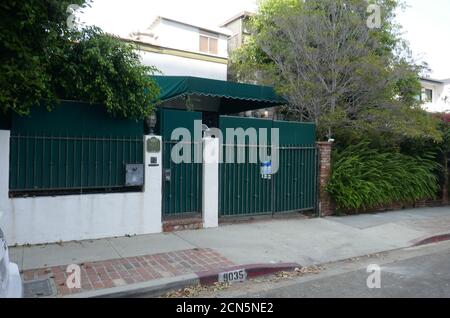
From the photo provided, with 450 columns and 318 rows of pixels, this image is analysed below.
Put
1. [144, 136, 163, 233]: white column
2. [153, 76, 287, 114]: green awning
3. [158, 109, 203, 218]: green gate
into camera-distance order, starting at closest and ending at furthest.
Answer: [144, 136, 163, 233]: white column, [158, 109, 203, 218]: green gate, [153, 76, 287, 114]: green awning

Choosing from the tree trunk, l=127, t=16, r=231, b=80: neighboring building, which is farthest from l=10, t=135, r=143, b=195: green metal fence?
the tree trunk

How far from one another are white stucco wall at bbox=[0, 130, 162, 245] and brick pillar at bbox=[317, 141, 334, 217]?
438cm

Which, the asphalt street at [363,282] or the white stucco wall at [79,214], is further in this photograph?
the white stucco wall at [79,214]

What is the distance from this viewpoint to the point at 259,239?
297 inches

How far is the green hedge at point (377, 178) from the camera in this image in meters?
10.1

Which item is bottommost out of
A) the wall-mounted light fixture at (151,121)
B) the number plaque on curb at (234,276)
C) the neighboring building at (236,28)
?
the number plaque on curb at (234,276)

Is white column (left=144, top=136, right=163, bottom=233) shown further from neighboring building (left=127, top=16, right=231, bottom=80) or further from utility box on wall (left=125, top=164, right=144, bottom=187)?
neighboring building (left=127, top=16, right=231, bottom=80)

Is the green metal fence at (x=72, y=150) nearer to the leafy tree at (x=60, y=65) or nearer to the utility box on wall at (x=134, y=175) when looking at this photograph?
the utility box on wall at (x=134, y=175)

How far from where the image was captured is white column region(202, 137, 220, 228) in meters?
8.36

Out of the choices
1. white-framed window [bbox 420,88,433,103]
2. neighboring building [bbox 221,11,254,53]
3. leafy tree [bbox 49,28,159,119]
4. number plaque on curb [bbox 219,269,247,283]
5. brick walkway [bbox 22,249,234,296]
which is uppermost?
neighboring building [bbox 221,11,254,53]

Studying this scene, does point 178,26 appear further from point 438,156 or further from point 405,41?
point 438,156

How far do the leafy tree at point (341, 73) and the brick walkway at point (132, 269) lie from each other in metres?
5.64

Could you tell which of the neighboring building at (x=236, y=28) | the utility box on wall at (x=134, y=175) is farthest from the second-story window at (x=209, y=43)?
the utility box on wall at (x=134, y=175)

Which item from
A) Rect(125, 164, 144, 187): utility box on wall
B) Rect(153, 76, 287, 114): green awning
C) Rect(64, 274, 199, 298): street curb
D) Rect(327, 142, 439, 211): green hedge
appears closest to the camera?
Rect(64, 274, 199, 298): street curb
